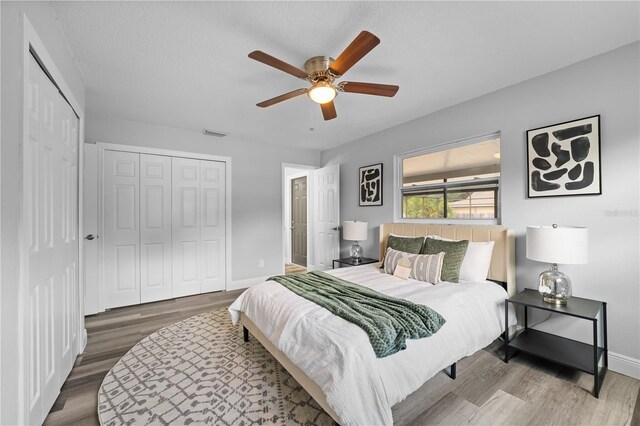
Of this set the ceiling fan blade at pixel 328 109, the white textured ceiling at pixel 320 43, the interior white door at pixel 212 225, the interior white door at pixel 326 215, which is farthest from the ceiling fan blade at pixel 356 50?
the interior white door at pixel 212 225

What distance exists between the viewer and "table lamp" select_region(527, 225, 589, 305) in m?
2.04

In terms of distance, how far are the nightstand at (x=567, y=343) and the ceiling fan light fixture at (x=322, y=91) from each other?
7.57ft

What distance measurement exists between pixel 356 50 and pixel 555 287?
2.43 m

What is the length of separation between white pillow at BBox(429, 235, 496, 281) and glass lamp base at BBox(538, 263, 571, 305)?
17.5 inches

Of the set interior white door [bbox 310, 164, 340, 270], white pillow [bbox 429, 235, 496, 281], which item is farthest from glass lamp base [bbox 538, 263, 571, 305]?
interior white door [bbox 310, 164, 340, 270]

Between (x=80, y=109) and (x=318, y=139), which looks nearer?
(x=80, y=109)

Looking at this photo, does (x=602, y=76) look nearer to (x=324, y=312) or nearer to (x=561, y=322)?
(x=561, y=322)

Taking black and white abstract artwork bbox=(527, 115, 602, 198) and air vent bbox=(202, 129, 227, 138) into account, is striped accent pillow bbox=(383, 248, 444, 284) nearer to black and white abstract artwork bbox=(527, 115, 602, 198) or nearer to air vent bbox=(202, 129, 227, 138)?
black and white abstract artwork bbox=(527, 115, 602, 198)

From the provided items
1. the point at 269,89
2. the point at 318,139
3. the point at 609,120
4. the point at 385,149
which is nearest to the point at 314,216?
the point at 318,139

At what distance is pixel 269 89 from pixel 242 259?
2908 mm

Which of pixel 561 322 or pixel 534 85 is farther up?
pixel 534 85

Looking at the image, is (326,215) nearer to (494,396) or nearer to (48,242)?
(494,396)

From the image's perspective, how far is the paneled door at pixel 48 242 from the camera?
4.66 ft

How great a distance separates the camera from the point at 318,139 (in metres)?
4.70
